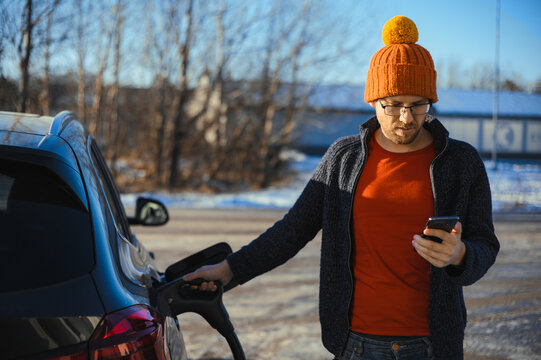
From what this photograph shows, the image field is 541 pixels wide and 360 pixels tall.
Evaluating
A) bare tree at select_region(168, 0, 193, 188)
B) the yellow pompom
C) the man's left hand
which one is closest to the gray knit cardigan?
the man's left hand

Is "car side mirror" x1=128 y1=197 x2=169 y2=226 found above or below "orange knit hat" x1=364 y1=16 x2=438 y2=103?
below

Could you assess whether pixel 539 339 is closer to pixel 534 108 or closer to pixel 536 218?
pixel 536 218

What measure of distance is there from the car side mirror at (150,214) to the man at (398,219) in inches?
56.9

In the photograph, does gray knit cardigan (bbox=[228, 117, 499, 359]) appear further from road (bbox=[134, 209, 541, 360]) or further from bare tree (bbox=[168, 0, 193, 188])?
bare tree (bbox=[168, 0, 193, 188])

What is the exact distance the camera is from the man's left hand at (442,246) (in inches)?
76.4

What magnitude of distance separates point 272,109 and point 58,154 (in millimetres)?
23448

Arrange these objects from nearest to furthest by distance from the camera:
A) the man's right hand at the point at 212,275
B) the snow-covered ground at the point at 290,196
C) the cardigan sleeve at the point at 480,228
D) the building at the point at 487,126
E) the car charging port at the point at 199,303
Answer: the cardigan sleeve at the point at 480,228
the car charging port at the point at 199,303
the man's right hand at the point at 212,275
the snow-covered ground at the point at 290,196
the building at the point at 487,126

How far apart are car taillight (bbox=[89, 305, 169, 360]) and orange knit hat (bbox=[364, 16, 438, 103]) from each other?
1218 mm

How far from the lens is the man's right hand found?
2.51 metres

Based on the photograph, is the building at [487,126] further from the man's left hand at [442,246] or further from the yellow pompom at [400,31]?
the man's left hand at [442,246]

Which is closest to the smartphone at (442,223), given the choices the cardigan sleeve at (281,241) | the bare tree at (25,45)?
the cardigan sleeve at (281,241)

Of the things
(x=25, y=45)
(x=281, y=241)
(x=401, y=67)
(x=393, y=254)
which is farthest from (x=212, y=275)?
(x=25, y=45)

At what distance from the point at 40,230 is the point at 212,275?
37.7 inches

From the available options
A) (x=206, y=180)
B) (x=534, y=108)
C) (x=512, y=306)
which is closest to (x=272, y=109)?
(x=206, y=180)
